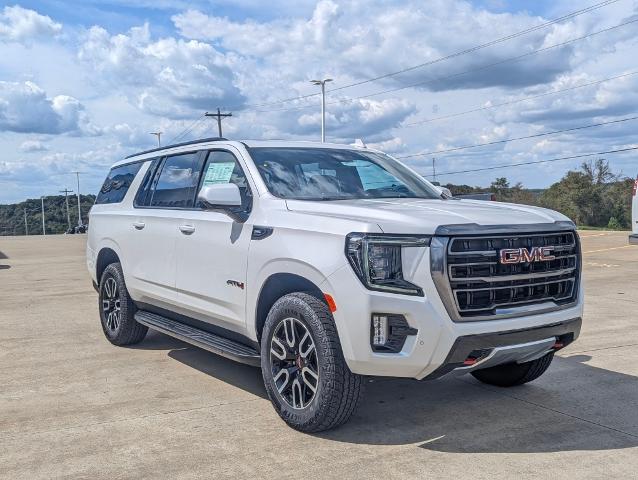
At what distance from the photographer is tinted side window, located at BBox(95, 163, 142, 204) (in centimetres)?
702

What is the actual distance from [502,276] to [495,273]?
6cm

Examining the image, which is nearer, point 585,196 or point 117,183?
point 117,183

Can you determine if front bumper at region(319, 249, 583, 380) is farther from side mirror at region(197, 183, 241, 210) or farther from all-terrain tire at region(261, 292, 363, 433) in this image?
side mirror at region(197, 183, 241, 210)

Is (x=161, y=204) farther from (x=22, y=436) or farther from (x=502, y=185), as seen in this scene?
(x=502, y=185)

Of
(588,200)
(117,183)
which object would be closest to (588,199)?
(588,200)

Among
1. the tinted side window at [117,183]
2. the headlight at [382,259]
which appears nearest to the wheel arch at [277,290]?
the headlight at [382,259]

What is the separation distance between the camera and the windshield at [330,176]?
5066 millimetres

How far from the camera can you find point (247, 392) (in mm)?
5324

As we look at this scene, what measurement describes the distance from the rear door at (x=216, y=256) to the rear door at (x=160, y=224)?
133 mm

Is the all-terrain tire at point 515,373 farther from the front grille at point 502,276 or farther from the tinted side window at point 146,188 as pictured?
the tinted side window at point 146,188

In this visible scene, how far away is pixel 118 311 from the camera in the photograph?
6.88 metres

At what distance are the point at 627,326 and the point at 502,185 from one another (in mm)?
73497

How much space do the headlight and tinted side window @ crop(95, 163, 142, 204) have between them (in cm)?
369

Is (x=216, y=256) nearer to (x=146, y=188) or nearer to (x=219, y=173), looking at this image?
(x=219, y=173)
